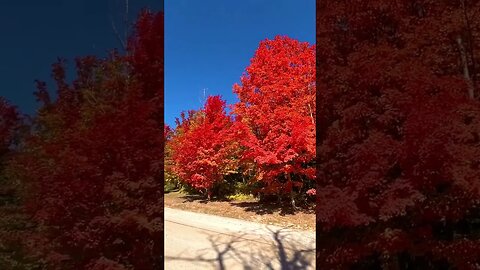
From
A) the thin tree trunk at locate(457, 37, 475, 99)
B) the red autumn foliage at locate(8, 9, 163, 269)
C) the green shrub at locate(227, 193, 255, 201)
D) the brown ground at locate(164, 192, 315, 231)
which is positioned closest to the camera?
the thin tree trunk at locate(457, 37, 475, 99)

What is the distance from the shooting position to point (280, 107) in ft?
35.3

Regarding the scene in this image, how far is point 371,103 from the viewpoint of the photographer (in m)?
5.96

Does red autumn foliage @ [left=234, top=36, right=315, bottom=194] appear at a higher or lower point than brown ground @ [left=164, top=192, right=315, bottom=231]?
higher

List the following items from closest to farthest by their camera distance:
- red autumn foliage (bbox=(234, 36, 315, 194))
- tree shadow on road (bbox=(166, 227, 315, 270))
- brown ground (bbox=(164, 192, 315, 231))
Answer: tree shadow on road (bbox=(166, 227, 315, 270)) < red autumn foliage (bbox=(234, 36, 315, 194)) < brown ground (bbox=(164, 192, 315, 231))

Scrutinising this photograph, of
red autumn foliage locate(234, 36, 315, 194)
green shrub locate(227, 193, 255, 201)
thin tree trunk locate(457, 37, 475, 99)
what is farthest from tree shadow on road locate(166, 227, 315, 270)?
green shrub locate(227, 193, 255, 201)

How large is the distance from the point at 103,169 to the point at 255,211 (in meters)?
8.38

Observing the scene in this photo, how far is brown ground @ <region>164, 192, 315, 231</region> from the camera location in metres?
10.9

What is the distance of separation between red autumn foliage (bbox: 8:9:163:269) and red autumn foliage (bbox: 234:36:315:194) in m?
5.36

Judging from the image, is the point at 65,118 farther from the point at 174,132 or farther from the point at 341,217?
the point at 174,132

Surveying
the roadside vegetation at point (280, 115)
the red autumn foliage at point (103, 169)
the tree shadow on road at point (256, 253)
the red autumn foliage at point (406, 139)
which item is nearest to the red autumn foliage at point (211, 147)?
the roadside vegetation at point (280, 115)

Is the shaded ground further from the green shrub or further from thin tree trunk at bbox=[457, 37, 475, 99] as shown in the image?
the green shrub

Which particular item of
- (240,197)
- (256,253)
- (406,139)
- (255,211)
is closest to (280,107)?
(255,211)

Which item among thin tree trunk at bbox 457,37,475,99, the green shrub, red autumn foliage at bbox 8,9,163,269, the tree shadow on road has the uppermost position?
thin tree trunk at bbox 457,37,475,99

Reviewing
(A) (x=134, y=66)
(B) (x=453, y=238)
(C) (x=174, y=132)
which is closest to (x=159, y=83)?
(A) (x=134, y=66)
